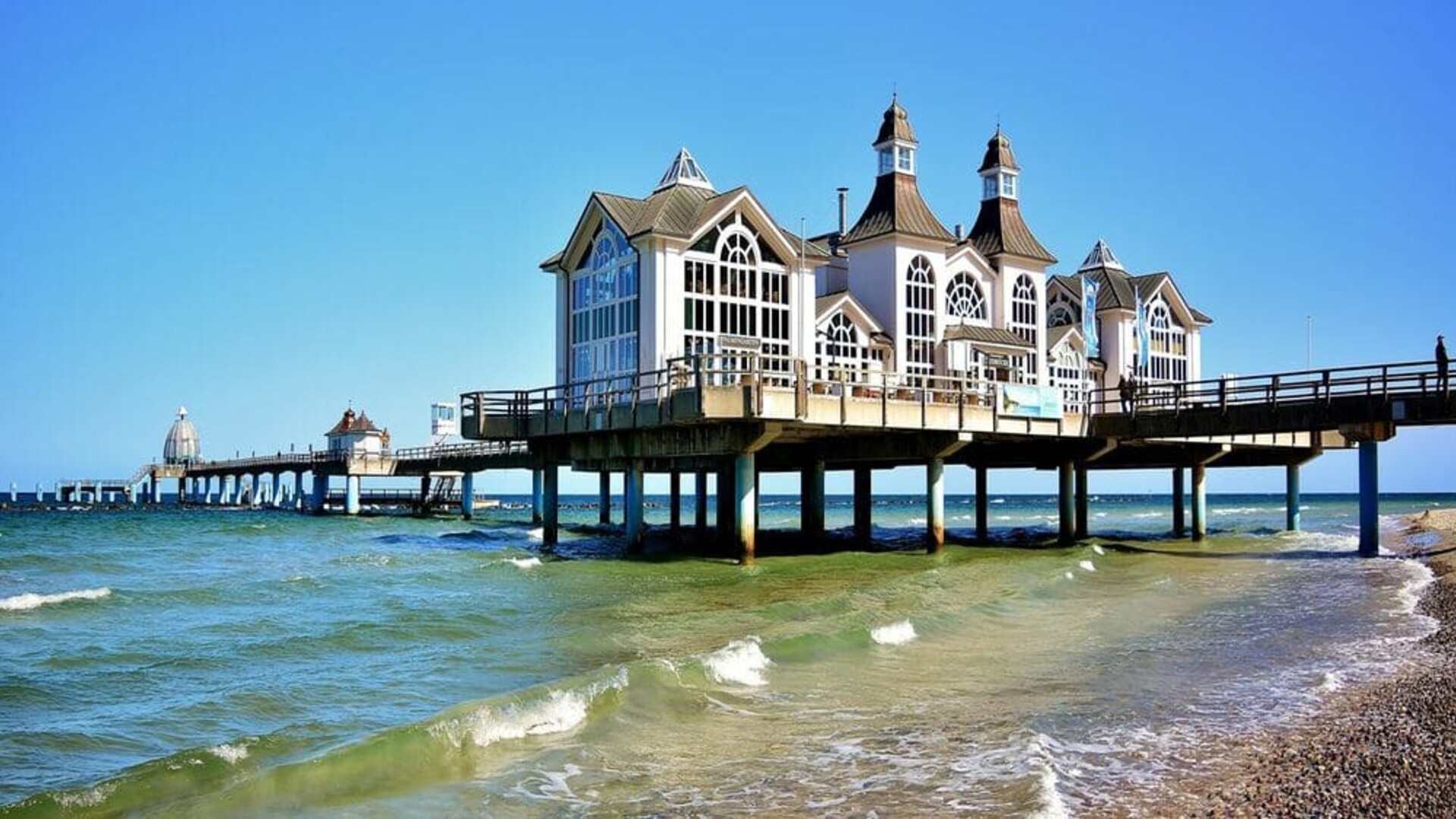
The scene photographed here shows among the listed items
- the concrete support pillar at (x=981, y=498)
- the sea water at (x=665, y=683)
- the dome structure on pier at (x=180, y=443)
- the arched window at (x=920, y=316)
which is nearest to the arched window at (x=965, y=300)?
the arched window at (x=920, y=316)

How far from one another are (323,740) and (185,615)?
1143 cm

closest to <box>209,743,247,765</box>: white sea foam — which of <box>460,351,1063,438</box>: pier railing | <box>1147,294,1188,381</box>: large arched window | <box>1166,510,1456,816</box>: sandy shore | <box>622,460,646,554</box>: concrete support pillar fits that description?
<box>1166,510,1456,816</box>: sandy shore

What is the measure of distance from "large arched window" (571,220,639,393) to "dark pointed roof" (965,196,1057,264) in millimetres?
13417

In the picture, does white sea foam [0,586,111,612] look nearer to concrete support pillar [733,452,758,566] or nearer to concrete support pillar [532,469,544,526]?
concrete support pillar [733,452,758,566]

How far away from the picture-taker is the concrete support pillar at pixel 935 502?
1291 inches

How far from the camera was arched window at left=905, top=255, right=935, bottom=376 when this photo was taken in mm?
38656

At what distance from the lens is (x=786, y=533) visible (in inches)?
1873

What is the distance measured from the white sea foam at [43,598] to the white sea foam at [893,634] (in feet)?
49.8

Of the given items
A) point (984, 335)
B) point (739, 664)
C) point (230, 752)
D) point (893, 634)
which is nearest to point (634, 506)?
point (984, 335)

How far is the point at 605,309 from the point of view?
34.7 meters

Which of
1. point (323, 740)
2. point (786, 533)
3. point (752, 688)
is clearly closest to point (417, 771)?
point (323, 740)

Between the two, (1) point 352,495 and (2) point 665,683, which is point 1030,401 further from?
(1) point 352,495

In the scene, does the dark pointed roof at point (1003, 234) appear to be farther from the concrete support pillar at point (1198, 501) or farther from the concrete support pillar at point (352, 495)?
the concrete support pillar at point (352, 495)

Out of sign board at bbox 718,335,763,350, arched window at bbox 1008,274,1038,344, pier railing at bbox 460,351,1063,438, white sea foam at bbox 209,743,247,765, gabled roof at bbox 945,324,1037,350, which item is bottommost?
white sea foam at bbox 209,743,247,765
